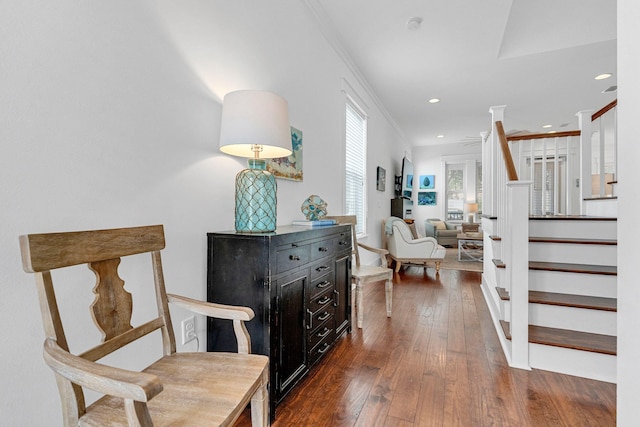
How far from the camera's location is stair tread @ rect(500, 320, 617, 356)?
190 cm

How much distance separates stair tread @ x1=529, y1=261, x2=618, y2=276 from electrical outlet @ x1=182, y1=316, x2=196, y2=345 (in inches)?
98.3

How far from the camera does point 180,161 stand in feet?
4.98

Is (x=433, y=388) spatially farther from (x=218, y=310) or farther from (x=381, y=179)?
(x=381, y=179)

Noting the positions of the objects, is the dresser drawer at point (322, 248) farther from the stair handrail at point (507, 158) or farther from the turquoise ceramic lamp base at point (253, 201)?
the stair handrail at point (507, 158)

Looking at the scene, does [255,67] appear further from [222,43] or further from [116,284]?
[116,284]

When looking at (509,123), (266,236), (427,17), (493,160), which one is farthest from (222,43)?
(509,123)

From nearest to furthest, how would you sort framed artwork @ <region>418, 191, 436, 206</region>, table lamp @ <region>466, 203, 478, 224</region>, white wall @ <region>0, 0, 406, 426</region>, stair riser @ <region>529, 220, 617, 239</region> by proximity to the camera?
white wall @ <region>0, 0, 406, 426</region> < stair riser @ <region>529, 220, 617, 239</region> < table lamp @ <region>466, 203, 478, 224</region> < framed artwork @ <region>418, 191, 436, 206</region>

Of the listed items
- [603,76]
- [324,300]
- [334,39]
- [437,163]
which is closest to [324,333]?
[324,300]

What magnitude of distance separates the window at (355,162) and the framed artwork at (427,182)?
4.94 meters

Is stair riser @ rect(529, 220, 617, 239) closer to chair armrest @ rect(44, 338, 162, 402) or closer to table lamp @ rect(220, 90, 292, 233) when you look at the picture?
table lamp @ rect(220, 90, 292, 233)

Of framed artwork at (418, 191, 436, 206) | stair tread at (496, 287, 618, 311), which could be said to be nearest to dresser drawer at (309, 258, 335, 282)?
stair tread at (496, 287, 618, 311)

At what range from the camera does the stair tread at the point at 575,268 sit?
7.34 ft

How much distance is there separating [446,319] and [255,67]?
9.12ft

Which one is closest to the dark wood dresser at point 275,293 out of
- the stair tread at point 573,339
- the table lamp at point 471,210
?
the stair tread at point 573,339
